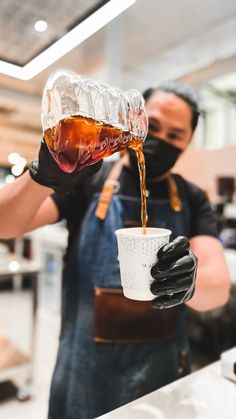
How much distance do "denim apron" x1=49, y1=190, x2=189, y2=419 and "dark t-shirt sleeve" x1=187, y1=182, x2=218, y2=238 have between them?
0.07 metres

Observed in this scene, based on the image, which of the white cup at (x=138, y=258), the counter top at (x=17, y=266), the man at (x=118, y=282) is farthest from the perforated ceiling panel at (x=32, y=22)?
the counter top at (x=17, y=266)

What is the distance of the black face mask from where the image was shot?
0.70 metres

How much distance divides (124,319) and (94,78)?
0.56 m

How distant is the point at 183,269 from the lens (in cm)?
54

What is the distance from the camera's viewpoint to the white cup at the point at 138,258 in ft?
1.60

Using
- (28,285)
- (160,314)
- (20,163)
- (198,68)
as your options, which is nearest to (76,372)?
(160,314)

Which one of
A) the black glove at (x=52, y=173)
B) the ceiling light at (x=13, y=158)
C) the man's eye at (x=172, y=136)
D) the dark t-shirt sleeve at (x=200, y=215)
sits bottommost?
the dark t-shirt sleeve at (x=200, y=215)

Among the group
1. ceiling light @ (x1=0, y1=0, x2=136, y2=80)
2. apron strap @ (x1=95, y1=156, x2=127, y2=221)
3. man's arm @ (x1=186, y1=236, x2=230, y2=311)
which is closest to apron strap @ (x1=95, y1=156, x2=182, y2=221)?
apron strap @ (x1=95, y1=156, x2=127, y2=221)

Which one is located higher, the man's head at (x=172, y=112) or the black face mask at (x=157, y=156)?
the man's head at (x=172, y=112)

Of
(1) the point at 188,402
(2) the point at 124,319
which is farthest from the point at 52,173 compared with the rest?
(1) the point at 188,402

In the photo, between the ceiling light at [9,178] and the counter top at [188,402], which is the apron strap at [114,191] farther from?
the counter top at [188,402]

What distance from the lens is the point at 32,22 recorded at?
62 centimetres

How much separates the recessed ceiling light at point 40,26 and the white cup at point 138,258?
1.25ft

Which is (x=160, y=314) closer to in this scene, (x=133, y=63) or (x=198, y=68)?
(x=133, y=63)
